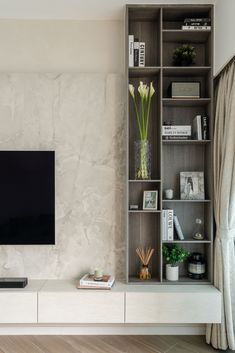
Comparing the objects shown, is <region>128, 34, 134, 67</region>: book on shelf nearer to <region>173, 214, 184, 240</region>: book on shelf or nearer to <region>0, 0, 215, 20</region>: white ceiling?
<region>0, 0, 215, 20</region>: white ceiling

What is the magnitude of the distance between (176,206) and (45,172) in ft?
3.74

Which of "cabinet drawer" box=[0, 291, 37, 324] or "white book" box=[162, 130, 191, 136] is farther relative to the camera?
"white book" box=[162, 130, 191, 136]

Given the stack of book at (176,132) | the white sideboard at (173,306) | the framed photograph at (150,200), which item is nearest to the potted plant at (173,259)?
the white sideboard at (173,306)

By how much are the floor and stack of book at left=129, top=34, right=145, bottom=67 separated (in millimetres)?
2222

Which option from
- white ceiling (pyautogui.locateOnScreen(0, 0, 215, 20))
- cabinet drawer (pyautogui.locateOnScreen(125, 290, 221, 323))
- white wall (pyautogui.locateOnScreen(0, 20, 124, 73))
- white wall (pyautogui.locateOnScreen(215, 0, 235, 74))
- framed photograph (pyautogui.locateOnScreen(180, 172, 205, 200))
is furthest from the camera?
white wall (pyautogui.locateOnScreen(0, 20, 124, 73))

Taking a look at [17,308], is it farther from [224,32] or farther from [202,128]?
[224,32]

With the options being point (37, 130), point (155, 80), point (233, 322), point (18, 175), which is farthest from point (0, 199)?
→ point (233, 322)

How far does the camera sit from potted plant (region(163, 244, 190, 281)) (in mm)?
2582

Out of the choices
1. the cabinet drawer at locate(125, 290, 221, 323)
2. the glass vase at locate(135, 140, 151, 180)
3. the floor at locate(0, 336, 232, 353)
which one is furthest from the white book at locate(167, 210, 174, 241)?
the floor at locate(0, 336, 232, 353)

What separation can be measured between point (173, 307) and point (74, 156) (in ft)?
4.69

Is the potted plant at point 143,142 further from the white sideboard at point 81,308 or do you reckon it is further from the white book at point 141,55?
the white sideboard at point 81,308

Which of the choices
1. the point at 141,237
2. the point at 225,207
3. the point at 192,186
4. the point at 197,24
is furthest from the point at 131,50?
the point at 141,237

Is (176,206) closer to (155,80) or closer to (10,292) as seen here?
(155,80)

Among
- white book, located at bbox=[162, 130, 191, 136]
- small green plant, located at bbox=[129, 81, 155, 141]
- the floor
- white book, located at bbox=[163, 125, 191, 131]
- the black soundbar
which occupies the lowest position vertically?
the floor
